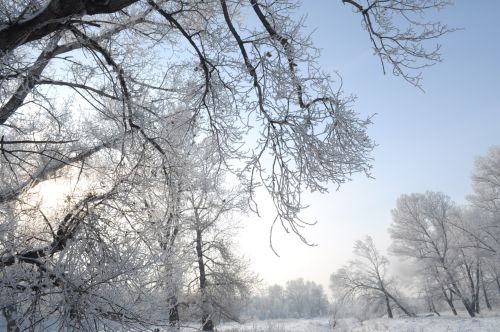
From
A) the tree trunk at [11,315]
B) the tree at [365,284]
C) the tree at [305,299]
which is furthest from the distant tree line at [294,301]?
the tree trunk at [11,315]

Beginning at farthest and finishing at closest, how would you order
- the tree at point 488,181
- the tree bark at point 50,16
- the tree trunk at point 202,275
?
the tree at point 488,181 < the tree trunk at point 202,275 < the tree bark at point 50,16

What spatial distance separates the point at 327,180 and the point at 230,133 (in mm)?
1355

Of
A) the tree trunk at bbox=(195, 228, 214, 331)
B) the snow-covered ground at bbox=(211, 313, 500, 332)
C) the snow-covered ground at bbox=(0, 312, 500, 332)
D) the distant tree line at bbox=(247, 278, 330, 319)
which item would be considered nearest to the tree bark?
the snow-covered ground at bbox=(0, 312, 500, 332)

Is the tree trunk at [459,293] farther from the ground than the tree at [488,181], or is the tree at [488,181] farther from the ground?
the tree at [488,181]

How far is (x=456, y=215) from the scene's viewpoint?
26016mm

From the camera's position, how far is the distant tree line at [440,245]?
2284 centimetres

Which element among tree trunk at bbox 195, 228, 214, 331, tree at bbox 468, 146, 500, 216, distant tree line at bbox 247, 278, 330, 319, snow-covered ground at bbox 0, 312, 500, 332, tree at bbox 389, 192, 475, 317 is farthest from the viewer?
distant tree line at bbox 247, 278, 330, 319

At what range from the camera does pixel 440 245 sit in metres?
26.1

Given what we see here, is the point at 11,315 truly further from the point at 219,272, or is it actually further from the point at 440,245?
the point at 440,245

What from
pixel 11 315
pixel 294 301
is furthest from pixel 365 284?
pixel 294 301

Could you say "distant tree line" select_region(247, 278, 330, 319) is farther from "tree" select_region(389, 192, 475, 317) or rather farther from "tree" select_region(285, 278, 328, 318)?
"tree" select_region(389, 192, 475, 317)

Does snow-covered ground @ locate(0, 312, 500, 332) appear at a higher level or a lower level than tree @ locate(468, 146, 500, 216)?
lower

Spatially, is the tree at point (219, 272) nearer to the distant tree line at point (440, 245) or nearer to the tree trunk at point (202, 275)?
the tree trunk at point (202, 275)

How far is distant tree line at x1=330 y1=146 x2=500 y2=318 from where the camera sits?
22.8 meters
